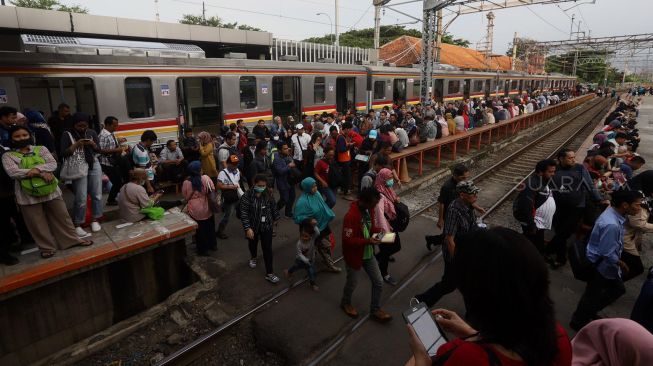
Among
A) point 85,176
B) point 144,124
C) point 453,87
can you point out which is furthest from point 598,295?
point 453,87

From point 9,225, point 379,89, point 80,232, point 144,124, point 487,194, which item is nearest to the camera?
point 9,225

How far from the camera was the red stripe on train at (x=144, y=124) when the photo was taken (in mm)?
8422

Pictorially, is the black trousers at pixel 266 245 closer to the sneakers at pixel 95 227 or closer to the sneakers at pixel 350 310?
the sneakers at pixel 350 310

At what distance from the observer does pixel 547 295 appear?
4.57ft

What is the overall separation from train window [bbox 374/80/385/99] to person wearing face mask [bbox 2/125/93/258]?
43.9 feet

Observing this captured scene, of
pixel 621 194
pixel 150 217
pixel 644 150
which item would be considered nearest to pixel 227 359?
pixel 150 217

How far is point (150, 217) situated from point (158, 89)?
4.40 meters

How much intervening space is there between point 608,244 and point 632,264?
987mm

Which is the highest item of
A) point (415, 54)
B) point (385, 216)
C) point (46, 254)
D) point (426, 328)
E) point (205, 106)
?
point (415, 54)

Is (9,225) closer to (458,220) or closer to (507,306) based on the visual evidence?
(458,220)

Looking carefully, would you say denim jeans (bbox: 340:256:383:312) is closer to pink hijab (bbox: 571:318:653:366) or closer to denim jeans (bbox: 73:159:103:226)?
pink hijab (bbox: 571:318:653:366)

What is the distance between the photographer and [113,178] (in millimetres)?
7199

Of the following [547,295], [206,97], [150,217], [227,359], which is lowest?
[227,359]

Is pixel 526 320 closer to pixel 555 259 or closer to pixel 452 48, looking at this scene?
pixel 555 259
